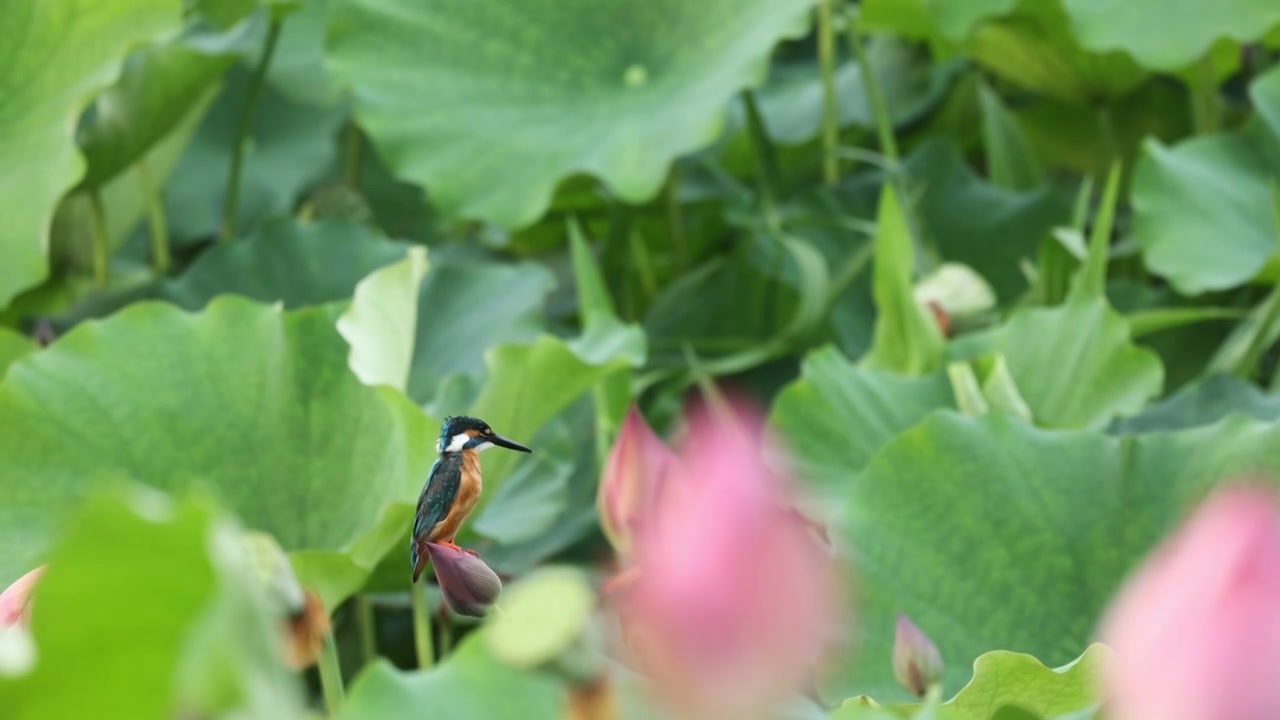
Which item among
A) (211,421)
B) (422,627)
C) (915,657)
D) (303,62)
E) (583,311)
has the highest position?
(915,657)

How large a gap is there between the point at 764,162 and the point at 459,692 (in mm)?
1233

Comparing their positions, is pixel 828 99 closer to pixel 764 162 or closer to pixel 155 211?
pixel 764 162

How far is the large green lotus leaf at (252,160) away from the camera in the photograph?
1646 mm

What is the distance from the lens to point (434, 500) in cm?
33

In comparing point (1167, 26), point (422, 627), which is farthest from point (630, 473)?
point (1167, 26)

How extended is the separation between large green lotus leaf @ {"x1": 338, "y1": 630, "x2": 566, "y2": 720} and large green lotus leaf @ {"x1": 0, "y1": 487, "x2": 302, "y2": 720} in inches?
2.0

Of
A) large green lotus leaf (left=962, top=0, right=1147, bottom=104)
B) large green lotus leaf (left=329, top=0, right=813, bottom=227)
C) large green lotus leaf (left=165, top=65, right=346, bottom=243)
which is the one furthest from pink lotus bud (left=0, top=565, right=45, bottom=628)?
large green lotus leaf (left=165, top=65, right=346, bottom=243)

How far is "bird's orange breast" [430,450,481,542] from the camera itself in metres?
0.33

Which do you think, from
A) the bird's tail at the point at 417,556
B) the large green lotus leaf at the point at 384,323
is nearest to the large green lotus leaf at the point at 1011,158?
the large green lotus leaf at the point at 384,323

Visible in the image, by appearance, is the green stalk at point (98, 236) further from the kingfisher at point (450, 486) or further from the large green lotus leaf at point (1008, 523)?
the kingfisher at point (450, 486)

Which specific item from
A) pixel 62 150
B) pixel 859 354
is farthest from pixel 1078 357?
pixel 62 150

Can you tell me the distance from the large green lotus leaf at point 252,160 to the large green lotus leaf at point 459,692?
138cm

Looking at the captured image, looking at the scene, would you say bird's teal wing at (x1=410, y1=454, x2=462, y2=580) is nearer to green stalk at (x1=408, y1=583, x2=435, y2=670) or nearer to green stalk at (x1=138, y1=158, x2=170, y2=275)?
green stalk at (x1=408, y1=583, x2=435, y2=670)

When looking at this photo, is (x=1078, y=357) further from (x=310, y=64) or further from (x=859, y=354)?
(x=310, y=64)
